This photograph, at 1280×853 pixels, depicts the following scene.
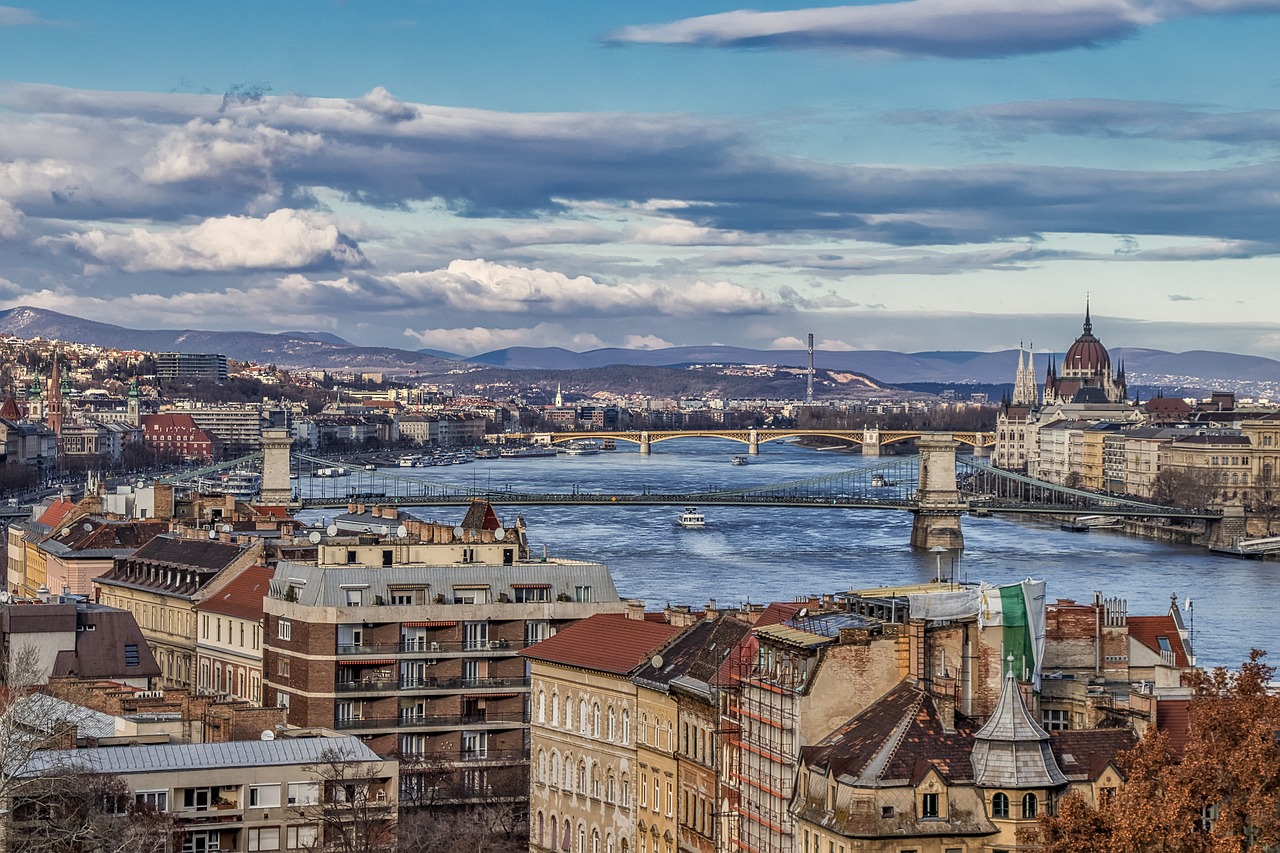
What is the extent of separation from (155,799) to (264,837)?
110 cm

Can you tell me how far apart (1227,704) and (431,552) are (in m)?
15.5

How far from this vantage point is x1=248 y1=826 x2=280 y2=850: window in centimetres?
2200

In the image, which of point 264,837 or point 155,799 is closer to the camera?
point 155,799

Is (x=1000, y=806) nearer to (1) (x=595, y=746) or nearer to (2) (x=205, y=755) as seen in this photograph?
(2) (x=205, y=755)

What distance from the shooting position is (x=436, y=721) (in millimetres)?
30422

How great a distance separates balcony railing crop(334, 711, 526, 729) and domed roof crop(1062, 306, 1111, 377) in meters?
147

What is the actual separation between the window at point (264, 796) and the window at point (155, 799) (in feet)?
2.52

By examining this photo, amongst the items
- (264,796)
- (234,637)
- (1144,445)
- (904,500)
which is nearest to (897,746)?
(264,796)

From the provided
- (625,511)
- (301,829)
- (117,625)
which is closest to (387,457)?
(625,511)

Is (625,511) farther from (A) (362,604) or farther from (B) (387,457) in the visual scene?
(B) (387,457)

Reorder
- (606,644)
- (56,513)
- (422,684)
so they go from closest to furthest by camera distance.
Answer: (606,644), (422,684), (56,513)

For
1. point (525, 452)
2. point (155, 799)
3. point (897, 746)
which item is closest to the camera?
point (897, 746)

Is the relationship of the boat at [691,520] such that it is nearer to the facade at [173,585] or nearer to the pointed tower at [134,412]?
the facade at [173,585]

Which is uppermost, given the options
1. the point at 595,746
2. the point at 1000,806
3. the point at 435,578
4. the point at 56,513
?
A: the point at 435,578
